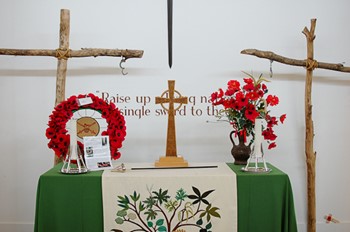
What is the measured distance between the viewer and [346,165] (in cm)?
344

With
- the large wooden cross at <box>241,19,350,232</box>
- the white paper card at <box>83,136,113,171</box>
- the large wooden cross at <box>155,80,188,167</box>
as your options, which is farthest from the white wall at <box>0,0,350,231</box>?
the white paper card at <box>83,136,113,171</box>

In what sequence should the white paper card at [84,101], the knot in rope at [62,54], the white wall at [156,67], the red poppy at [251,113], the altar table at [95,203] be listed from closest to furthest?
the altar table at [95,203] → the red poppy at [251,113] → the white paper card at [84,101] → the knot in rope at [62,54] → the white wall at [156,67]

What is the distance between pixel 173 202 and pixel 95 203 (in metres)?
0.45

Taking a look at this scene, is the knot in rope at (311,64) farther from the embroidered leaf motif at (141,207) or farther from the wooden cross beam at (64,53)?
the embroidered leaf motif at (141,207)

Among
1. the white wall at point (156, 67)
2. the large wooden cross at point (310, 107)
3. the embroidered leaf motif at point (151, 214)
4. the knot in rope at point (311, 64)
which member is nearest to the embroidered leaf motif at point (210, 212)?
the embroidered leaf motif at point (151, 214)

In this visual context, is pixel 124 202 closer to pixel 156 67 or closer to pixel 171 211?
pixel 171 211

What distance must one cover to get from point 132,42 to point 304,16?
1.40m

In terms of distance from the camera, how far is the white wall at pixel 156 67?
3348 millimetres

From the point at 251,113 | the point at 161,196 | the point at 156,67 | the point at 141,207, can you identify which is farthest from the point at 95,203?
the point at 156,67

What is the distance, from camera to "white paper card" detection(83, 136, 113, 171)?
8.55 ft

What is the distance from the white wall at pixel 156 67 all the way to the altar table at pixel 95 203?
935mm

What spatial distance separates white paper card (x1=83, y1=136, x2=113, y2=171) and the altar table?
0.54 feet

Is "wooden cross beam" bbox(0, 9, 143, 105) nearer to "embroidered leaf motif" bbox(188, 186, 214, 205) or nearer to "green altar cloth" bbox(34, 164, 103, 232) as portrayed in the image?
"green altar cloth" bbox(34, 164, 103, 232)

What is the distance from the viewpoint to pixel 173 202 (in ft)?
8.07
